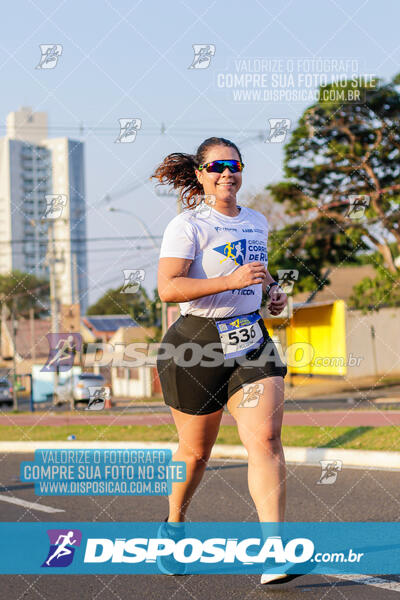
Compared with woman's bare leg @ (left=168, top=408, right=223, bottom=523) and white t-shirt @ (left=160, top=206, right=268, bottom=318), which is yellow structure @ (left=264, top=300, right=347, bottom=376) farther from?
white t-shirt @ (left=160, top=206, right=268, bottom=318)

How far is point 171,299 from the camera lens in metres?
4.02

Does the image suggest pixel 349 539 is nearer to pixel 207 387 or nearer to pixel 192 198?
pixel 207 387

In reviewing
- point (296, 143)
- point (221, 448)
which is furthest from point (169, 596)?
point (296, 143)

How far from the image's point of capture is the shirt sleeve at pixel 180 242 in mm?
4023

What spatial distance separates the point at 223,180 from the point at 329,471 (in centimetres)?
504

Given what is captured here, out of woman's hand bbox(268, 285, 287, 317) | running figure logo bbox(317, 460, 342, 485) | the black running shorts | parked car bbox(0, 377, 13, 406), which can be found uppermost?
woman's hand bbox(268, 285, 287, 317)

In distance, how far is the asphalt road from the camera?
4219 millimetres

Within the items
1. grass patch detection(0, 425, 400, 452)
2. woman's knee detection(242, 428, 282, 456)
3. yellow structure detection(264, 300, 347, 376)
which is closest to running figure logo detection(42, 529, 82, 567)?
woman's knee detection(242, 428, 282, 456)

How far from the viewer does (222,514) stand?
257 inches

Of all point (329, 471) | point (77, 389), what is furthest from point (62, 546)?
point (77, 389)

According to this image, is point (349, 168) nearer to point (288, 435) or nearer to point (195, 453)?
point (288, 435)

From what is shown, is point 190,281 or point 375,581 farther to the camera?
point 375,581

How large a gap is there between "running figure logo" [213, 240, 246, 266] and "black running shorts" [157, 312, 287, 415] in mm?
303

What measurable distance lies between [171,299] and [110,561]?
1.96 m
